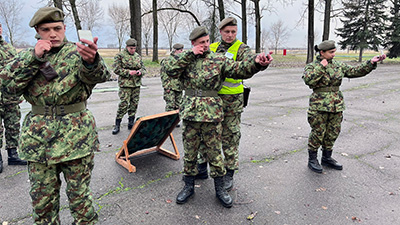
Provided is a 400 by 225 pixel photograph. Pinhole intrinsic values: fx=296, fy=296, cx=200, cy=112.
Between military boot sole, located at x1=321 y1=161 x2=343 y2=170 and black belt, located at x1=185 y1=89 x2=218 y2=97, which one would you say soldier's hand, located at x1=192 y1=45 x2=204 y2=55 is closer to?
black belt, located at x1=185 y1=89 x2=218 y2=97

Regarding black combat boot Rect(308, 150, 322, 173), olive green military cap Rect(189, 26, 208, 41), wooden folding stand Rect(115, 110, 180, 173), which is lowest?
black combat boot Rect(308, 150, 322, 173)

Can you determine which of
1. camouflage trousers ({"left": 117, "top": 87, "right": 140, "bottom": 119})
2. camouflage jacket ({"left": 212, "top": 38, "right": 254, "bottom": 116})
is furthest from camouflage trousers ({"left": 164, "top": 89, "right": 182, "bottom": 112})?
camouflage jacket ({"left": 212, "top": 38, "right": 254, "bottom": 116})

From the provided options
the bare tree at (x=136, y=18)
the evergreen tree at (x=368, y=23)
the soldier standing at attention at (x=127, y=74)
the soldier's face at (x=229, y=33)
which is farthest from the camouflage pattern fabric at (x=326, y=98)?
the evergreen tree at (x=368, y=23)

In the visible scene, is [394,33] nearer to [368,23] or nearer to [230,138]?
[368,23]

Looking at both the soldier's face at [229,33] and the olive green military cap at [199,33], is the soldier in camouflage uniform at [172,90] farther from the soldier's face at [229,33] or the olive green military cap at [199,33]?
the olive green military cap at [199,33]

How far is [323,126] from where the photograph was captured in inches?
176

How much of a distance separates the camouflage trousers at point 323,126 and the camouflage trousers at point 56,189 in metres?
3.30

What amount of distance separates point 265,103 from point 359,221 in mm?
6828

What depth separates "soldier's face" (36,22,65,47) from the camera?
228 cm

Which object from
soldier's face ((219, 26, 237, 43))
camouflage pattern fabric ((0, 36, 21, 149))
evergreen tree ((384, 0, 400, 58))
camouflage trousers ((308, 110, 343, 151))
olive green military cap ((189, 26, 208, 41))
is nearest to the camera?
olive green military cap ((189, 26, 208, 41))

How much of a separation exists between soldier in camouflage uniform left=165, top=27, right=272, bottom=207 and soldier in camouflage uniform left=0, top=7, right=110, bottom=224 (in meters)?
1.19

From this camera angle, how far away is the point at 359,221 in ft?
10.6

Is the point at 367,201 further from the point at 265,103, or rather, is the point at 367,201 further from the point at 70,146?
the point at 265,103

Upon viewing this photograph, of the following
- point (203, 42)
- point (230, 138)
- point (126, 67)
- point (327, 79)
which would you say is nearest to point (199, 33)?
point (203, 42)
